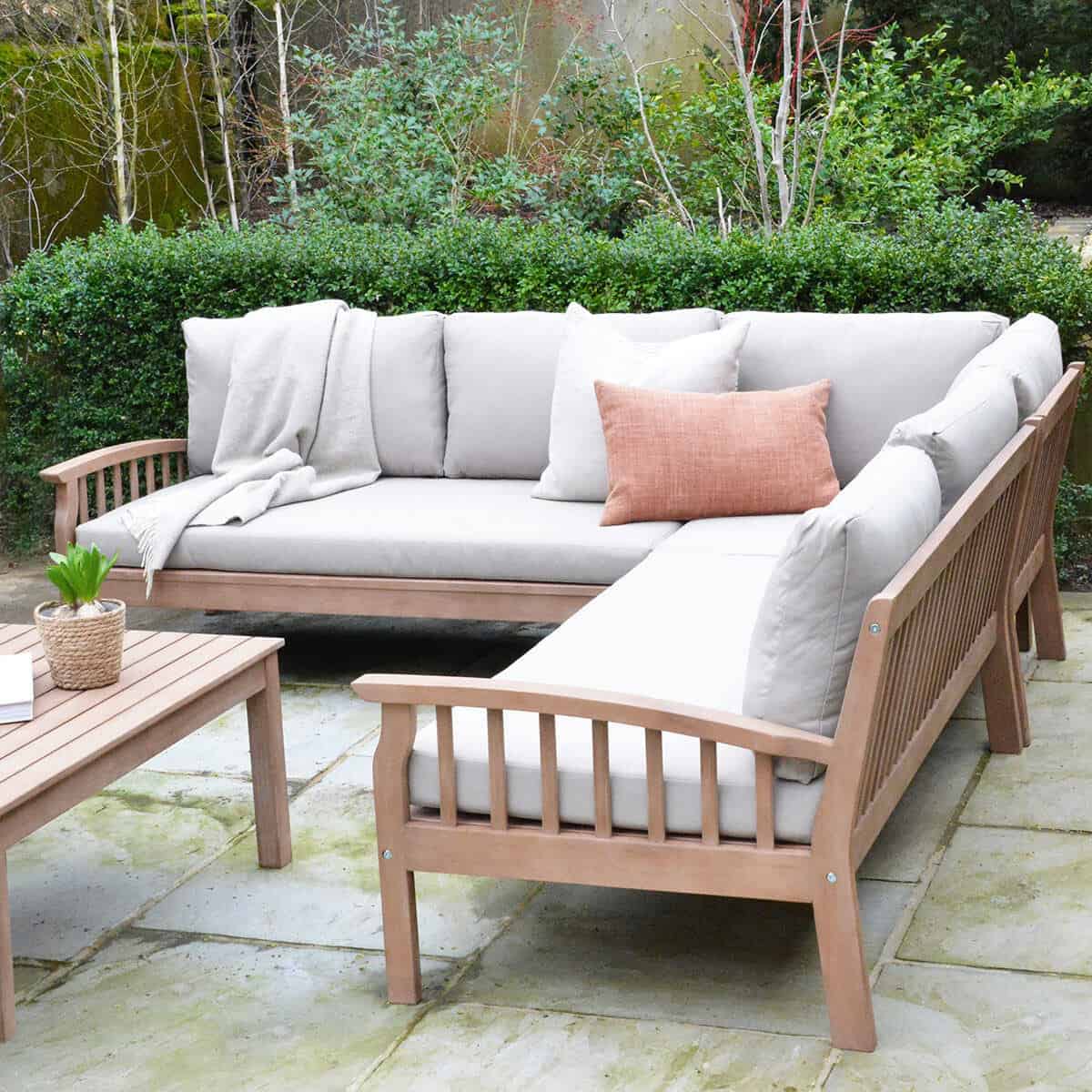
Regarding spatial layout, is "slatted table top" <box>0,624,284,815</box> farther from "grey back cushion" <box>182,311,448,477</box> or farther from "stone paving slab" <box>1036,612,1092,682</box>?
"stone paving slab" <box>1036,612,1092,682</box>

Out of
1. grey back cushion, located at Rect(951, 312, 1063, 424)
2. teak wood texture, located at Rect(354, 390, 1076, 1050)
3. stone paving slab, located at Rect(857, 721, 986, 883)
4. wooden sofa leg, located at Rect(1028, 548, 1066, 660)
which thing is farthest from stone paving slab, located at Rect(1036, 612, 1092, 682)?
teak wood texture, located at Rect(354, 390, 1076, 1050)

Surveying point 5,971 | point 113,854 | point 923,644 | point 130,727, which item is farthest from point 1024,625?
point 5,971

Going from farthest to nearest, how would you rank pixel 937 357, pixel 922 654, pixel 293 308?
1. pixel 293 308
2. pixel 937 357
3. pixel 922 654

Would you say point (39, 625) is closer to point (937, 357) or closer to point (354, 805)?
point (354, 805)

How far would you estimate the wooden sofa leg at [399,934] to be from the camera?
2.55 m

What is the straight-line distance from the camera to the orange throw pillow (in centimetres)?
413

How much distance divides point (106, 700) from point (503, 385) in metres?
2.12

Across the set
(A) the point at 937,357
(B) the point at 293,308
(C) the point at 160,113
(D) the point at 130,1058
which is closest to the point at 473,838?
(D) the point at 130,1058

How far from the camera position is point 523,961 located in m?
2.73

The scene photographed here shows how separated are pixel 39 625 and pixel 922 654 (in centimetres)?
165

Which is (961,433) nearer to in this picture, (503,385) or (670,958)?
(670,958)

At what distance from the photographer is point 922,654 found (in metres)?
2.69

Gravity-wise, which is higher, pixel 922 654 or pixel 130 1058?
pixel 922 654

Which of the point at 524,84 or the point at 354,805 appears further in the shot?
the point at 524,84
